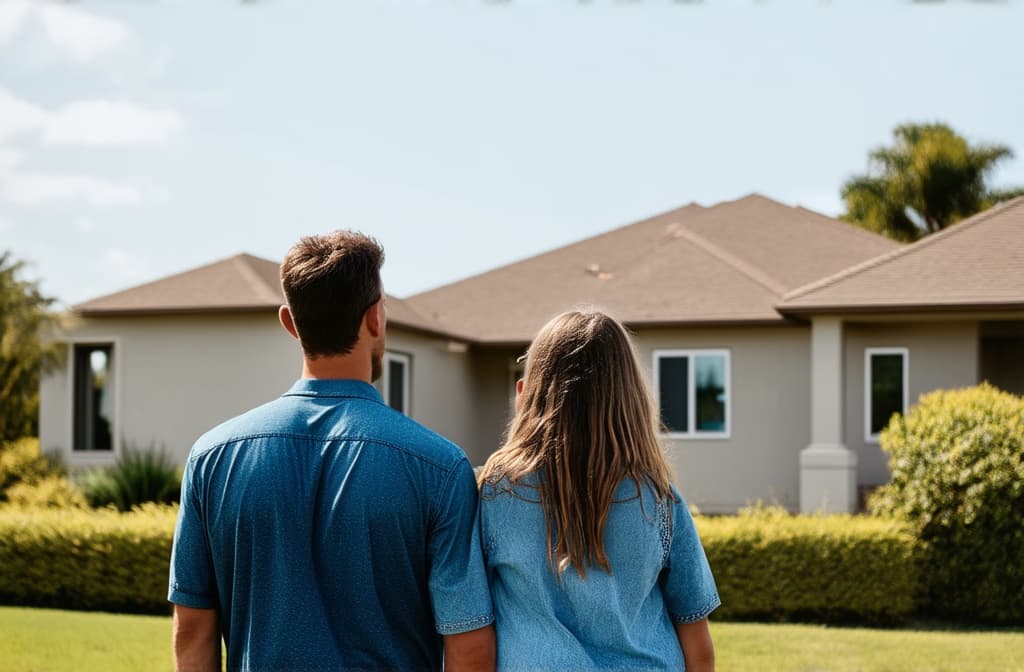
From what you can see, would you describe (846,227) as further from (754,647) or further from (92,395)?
(754,647)

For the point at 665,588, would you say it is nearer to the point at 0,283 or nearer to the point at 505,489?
the point at 505,489

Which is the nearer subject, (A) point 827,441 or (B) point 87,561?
(B) point 87,561

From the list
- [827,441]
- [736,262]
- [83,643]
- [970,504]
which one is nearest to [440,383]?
[736,262]

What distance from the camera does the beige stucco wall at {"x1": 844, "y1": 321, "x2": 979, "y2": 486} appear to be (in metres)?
18.7

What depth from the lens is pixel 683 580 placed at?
10.2 feet

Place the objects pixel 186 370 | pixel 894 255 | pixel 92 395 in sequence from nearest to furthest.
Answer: pixel 186 370
pixel 894 255
pixel 92 395

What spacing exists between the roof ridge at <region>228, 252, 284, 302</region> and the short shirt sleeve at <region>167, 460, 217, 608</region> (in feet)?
49.6

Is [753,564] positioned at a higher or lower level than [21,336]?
lower

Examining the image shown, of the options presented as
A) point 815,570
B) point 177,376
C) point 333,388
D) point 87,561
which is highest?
point 333,388

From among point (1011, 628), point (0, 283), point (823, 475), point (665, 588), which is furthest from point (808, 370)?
point (665, 588)

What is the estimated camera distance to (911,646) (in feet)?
33.9

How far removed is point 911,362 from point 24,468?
47.7ft

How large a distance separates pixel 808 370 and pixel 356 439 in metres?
17.8

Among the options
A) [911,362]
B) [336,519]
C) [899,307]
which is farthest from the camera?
[911,362]
